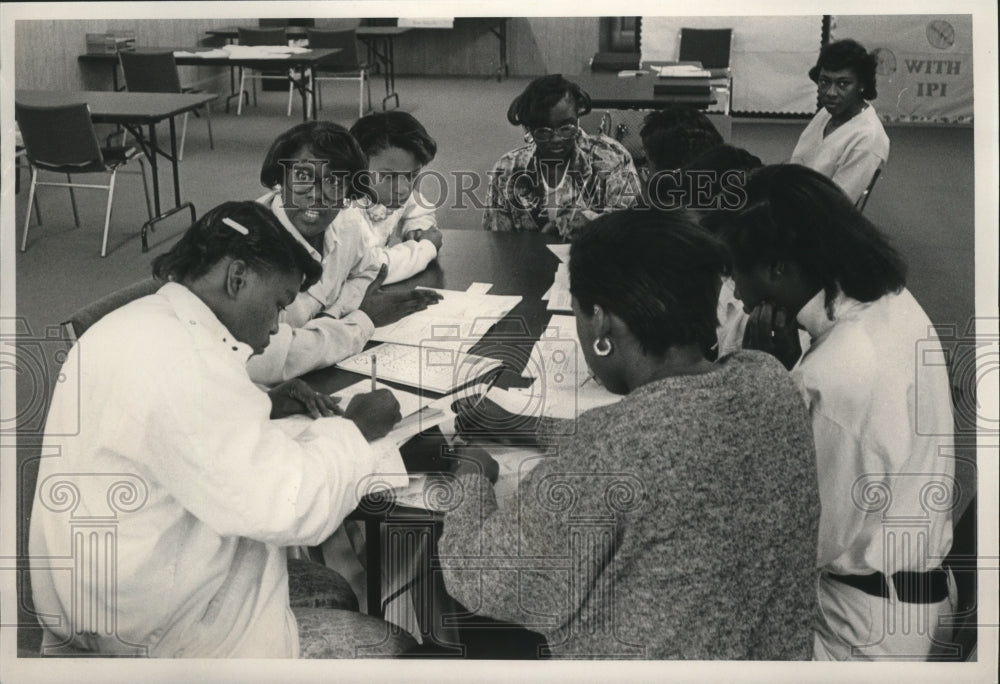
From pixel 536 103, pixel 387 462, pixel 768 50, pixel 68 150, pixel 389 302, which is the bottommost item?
pixel 387 462

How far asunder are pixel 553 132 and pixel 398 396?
28.2 inches

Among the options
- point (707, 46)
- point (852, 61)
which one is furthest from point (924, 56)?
point (707, 46)

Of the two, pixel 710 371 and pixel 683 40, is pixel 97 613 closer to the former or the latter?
pixel 710 371

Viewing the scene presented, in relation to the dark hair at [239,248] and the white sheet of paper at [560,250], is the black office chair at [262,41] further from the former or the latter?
the white sheet of paper at [560,250]

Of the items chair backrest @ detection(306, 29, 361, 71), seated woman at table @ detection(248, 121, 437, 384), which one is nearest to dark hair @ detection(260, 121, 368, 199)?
seated woman at table @ detection(248, 121, 437, 384)

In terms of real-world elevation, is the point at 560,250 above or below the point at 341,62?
below

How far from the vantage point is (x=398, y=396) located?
1.83 m

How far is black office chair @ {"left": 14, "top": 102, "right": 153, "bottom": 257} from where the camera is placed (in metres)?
1.96

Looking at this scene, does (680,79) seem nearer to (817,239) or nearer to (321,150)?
(817,239)

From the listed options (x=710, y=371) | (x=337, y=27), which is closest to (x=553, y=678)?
(x=710, y=371)

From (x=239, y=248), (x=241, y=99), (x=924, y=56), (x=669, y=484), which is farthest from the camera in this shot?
(x=241, y=99)

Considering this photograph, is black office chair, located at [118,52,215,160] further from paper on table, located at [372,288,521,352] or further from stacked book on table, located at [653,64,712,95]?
stacked book on table, located at [653,64,712,95]

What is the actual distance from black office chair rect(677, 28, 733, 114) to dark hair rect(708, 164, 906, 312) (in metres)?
0.49

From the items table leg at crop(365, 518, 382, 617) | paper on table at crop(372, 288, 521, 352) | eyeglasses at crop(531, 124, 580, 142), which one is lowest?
table leg at crop(365, 518, 382, 617)
